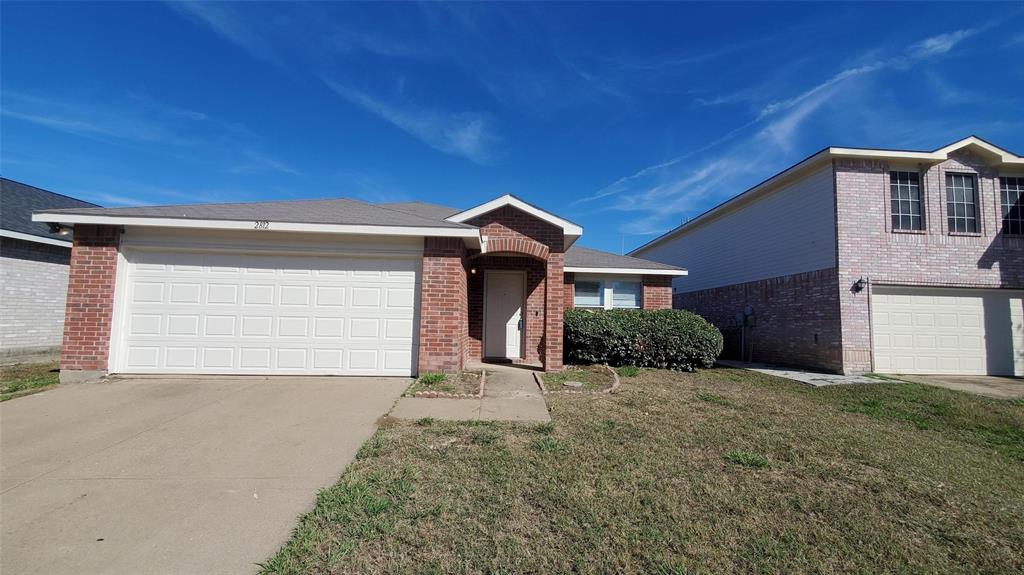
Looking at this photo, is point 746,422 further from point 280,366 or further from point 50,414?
point 50,414

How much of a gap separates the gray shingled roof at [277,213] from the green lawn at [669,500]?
4.10 meters

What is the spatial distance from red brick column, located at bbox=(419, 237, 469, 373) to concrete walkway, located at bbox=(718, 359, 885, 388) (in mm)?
7925

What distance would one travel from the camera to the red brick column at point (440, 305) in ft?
25.6

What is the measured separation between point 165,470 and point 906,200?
15.8 meters

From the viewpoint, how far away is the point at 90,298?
24.0ft

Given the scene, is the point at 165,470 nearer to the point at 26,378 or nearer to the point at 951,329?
the point at 26,378

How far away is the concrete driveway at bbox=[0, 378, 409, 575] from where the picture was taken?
2686mm

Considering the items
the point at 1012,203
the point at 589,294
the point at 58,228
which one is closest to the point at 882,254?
the point at 1012,203

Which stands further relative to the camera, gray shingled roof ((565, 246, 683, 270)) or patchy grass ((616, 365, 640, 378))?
gray shingled roof ((565, 246, 683, 270))

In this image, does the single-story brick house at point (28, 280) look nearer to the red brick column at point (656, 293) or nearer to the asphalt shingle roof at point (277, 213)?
the asphalt shingle roof at point (277, 213)

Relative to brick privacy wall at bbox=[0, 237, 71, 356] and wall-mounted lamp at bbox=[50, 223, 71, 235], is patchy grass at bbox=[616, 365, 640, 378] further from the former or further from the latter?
brick privacy wall at bbox=[0, 237, 71, 356]

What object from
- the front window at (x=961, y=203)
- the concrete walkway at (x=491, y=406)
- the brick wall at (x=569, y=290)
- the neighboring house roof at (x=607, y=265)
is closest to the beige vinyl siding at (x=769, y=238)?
the neighboring house roof at (x=607, y=265)

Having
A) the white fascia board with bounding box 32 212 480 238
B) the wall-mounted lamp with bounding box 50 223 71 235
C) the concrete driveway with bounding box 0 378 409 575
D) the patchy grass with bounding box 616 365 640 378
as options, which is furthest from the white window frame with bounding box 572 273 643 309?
the wall-mounted lamp with bounding box 50 223 71 235

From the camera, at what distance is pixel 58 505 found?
321cm
